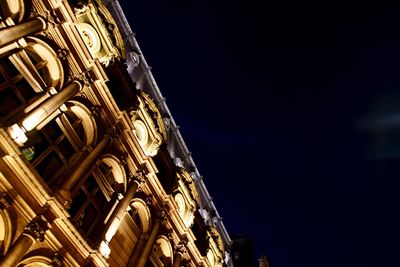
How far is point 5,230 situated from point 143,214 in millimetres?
8770

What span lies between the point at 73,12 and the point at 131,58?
8439mm

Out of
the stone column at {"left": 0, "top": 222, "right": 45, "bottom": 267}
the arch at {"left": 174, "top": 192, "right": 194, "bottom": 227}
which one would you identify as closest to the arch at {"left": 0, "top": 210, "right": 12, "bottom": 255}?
the stone column at {"left": 0, "top": 222, "right": 45, "bottom": 267}

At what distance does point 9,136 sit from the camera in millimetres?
11047

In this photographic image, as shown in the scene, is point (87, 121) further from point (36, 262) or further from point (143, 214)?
point (36, 262)

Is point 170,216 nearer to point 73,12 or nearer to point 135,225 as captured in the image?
point 135,225

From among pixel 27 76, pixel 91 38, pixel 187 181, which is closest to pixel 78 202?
pixel 27 76

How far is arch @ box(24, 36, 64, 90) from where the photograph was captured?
1432cm

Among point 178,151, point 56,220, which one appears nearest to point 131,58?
point 178,151

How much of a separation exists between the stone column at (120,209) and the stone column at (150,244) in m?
2.48

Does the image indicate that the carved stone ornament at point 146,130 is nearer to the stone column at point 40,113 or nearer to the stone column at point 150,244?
the stone column at point 150,244

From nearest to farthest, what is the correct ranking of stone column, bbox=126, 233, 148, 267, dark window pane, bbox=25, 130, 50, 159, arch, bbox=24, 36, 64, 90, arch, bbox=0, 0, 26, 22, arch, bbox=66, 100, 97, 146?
arch, bbox=0, 0, 26, 22 → dark window pane, bbox=25, 130, 50, 159 → arch, bbox=24, 36, 64, 90 → arch, bbox=66, 100, 97, 146 → stone column, bbox=126, 233, 148, 267

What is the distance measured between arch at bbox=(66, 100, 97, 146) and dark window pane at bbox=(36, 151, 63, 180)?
1.54 m

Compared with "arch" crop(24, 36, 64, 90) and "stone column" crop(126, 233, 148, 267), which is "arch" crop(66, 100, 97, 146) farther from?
"stone column" crop(126, 233, 148, 267)

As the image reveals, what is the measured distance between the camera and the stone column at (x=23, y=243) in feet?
33.5
